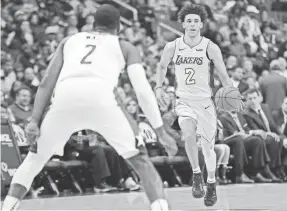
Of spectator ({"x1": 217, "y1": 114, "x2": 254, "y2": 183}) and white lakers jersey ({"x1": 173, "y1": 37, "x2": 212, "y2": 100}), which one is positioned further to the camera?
spectator ({"x1": 217, "y1": 114, "x2": 254, "y2": 183})

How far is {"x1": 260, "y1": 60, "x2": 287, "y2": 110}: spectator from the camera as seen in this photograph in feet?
48.6

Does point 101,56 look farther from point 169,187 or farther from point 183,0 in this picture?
point 183,0

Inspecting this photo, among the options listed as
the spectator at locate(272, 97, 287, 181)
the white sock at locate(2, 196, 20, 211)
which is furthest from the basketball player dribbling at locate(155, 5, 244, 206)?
the spectator at locate(272, 97, 287, 181)

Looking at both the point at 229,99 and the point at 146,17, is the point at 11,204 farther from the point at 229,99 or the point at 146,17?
the point at 146,17

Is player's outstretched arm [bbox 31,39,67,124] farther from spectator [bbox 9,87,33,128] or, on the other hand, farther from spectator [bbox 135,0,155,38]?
spectator [bbox 135,0,155,38]

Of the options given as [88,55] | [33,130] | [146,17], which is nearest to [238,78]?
[146,17]

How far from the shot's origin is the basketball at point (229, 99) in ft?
29.6

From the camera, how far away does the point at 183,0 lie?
20609 millimetres

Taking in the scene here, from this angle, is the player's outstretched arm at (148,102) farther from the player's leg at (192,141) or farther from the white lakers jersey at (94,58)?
the player's leg at (192,141)

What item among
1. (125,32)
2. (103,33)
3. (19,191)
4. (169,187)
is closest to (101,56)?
(103,33)

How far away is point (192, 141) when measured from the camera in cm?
893

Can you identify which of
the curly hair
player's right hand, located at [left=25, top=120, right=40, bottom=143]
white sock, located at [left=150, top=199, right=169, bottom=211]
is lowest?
white sock, located at [left=150, top=199, right=169, bottom=211]

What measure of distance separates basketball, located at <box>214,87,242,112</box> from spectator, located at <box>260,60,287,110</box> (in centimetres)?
582

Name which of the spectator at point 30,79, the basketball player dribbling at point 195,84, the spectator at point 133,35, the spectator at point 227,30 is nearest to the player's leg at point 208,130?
the basketball player dribbling at point 195,84
